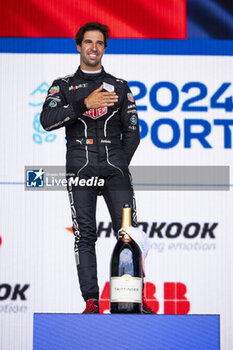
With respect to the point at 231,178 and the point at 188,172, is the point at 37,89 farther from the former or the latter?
the point at 231,178

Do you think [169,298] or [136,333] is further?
[169,298]

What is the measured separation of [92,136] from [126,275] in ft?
3.00

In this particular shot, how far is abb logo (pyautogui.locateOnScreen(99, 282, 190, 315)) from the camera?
3453mm

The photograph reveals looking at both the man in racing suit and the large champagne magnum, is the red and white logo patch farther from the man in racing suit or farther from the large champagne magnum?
the large champagne magnum

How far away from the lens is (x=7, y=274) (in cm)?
350

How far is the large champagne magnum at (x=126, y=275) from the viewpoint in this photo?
2123 mm

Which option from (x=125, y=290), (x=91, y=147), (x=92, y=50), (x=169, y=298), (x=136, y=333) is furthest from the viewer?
(x=169, y=298)

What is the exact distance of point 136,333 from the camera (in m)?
1.75

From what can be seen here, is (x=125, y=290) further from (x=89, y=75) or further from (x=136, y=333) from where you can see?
(x=89, y=75)

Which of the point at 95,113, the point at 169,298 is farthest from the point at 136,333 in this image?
the point at 169,298

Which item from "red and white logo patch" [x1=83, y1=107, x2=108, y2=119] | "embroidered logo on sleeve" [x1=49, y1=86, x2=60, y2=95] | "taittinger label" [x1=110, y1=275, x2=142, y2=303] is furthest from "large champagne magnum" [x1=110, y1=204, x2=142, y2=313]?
"embroidered logo on sleeve" [x1=49, y1=86, x2=60, y2=95]

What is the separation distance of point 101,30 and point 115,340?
5.70 feet

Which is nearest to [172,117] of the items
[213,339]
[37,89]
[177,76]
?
[177,76]

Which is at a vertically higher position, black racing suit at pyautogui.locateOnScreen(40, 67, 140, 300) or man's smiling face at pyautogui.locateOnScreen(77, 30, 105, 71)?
man's smiling face at pyautogui.locateOnScreen(77, 30, 105, 71)
